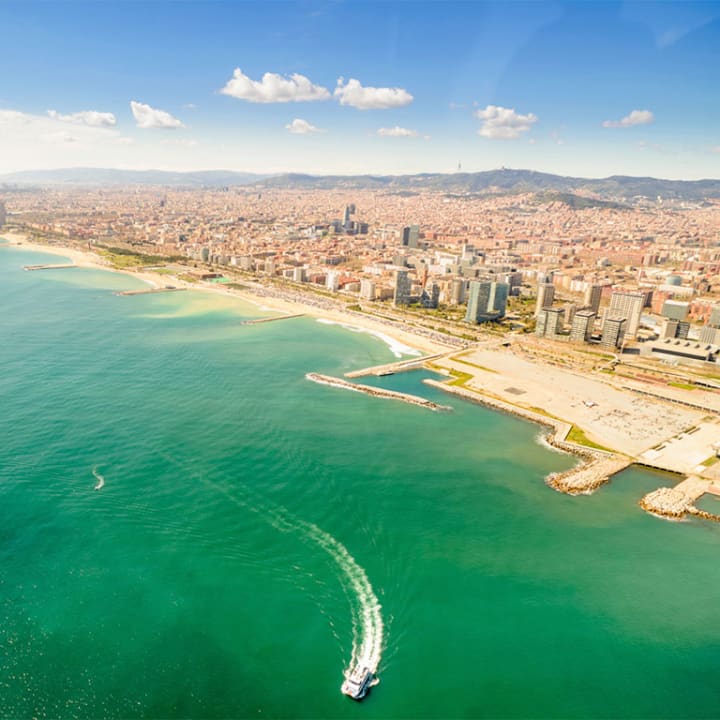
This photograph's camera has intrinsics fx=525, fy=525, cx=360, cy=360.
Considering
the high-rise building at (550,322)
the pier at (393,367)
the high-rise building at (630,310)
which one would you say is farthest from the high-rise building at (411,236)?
the pier at (393,367)

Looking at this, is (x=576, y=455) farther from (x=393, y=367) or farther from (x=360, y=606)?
(x=360, y=606)

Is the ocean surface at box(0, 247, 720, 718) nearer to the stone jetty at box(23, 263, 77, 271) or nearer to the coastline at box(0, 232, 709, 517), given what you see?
the coastline at box(0, 232, 709, 517)

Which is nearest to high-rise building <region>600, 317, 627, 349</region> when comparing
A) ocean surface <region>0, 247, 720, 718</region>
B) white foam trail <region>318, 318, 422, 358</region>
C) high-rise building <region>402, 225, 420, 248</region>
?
white foam trail <region>318, 318, 422, 358</region>

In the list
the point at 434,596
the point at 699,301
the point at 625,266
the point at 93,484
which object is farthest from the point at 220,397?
the point at 625,266

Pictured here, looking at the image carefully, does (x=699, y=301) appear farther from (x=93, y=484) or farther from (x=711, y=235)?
(x=711, y=235)

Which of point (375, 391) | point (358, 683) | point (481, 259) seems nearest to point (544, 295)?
point (375, 391)
